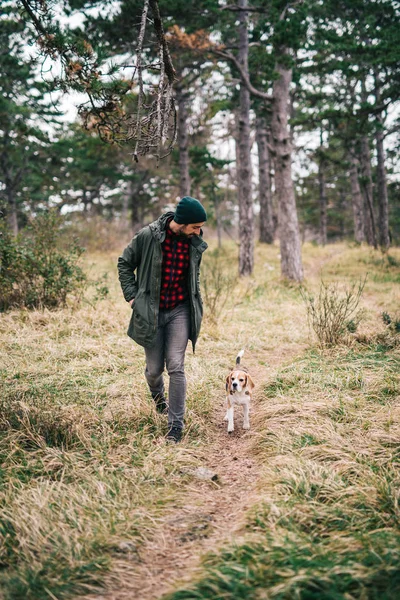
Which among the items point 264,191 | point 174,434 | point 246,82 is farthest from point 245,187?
point 174,434

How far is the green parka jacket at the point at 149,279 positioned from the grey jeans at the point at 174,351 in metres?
0.11

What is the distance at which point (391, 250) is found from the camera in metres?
17.9

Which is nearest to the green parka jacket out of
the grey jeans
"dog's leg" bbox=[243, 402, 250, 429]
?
the grey jeans

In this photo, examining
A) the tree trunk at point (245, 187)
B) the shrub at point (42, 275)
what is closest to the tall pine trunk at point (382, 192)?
the tree trunk at point (245, 187)

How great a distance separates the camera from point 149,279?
3834mm

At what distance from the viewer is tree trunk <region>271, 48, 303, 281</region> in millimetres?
12148

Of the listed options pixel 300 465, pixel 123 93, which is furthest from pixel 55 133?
pixel 300 465

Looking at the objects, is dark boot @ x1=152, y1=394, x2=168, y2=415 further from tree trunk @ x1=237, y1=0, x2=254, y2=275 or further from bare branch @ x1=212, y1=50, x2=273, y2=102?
tree trunk @ x1=237, y1=0, x2=254, y2=275

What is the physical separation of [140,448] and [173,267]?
1578 mm

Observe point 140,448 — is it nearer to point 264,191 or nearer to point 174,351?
point 174,351

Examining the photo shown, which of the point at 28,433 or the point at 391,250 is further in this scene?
the point at 391,250

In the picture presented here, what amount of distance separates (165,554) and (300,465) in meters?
1.21

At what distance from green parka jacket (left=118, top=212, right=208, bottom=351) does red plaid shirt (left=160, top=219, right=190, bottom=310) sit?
6 centimetres

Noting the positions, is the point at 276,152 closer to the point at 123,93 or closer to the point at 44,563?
the point at 123,93
